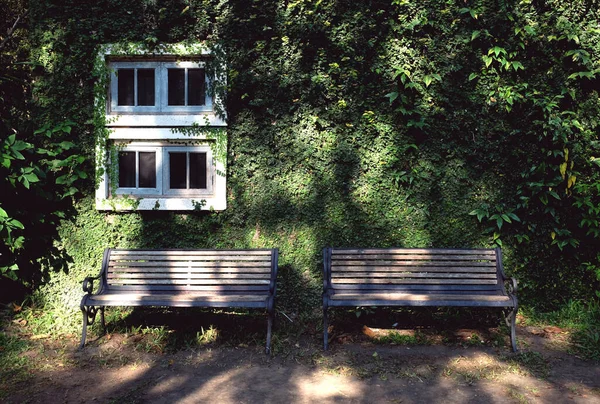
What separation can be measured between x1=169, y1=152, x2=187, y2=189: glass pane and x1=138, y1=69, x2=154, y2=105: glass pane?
28.0 inches

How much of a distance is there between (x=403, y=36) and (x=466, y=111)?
1111mm

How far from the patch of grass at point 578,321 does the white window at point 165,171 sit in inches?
156

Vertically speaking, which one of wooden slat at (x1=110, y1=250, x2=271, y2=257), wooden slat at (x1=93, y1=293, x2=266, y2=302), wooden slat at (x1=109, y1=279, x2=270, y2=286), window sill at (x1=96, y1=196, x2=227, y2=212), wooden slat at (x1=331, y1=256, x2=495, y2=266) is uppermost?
window sill at (x1=96, y1=196, x2=227, y2=212)

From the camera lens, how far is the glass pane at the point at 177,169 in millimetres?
5559

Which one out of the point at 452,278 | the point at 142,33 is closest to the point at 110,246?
the point at 142,33

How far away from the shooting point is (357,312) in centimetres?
520

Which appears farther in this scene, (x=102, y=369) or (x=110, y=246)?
(x=110, y=246)

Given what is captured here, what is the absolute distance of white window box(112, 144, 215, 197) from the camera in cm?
551

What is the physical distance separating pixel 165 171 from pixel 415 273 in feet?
10.1

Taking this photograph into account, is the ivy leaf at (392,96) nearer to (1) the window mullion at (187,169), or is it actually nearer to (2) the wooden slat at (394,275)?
(2) the wooden slat at (394,275)

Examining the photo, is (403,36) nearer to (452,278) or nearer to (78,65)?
(452,278)

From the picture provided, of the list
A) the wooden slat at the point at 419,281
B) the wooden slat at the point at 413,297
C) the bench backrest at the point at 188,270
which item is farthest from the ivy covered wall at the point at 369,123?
the wooden slat at the point at 413,297

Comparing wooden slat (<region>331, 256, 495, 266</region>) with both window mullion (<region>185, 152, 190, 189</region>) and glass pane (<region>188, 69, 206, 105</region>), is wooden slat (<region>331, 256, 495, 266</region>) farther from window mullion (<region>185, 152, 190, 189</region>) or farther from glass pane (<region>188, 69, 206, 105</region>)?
glass pane (<region>188, 69, 206, 105</region>)

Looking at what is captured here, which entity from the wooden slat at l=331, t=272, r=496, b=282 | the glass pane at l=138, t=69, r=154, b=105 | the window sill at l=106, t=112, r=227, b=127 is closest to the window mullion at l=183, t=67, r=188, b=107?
the window sill at l=106, t=112, r=227, b=127
